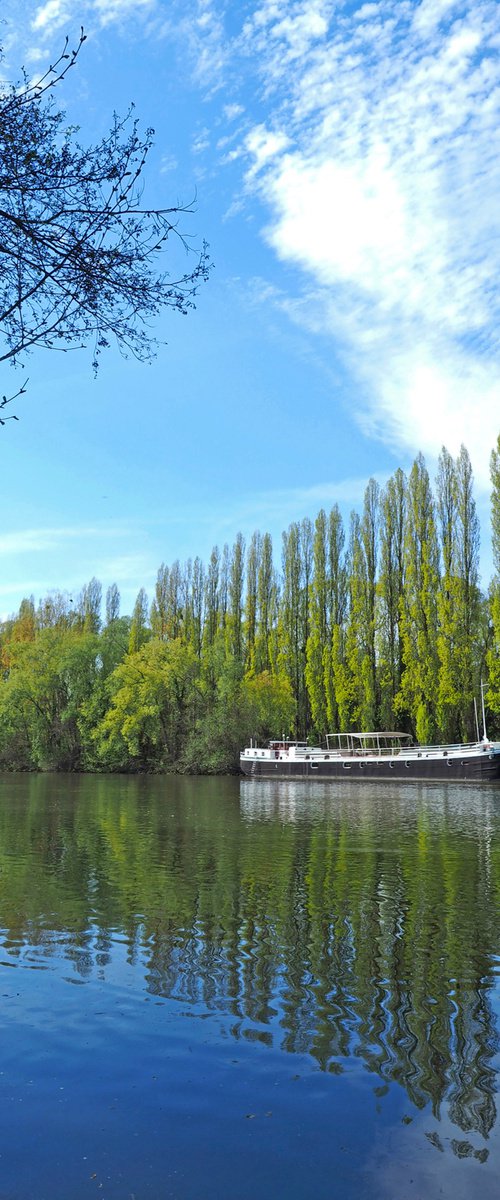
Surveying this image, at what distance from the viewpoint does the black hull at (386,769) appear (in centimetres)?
5047

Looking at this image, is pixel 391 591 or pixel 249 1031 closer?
pixel 249 1031

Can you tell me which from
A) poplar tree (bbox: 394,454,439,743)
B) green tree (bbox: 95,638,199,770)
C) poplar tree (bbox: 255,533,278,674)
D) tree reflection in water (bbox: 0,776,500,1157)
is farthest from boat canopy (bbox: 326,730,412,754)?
tree reflection in water (bbox: 0,776,500,1157)

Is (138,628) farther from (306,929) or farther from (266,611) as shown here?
(306,929)

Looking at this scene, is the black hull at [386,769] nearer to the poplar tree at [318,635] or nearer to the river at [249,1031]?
the poplar tree at [318,635]

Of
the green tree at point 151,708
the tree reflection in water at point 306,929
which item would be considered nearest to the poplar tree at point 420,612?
the green tree at point 151,708

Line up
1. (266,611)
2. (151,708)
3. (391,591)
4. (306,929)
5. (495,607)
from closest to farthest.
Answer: (306,929)
(495,607)
(391,591)
(151,708)
(266,611)

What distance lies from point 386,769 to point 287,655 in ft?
62.0

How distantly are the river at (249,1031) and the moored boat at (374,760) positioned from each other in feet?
114

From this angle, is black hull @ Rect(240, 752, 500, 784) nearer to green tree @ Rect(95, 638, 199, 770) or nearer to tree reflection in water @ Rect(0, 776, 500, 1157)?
green tree @ Rect(95, 638, 199, 770)

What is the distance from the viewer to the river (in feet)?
17.0

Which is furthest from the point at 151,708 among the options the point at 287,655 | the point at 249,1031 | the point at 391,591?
the point at 249,1031

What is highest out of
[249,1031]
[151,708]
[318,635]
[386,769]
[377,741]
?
[318,635]

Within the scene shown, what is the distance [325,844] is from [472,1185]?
54.2 ft

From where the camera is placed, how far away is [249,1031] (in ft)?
24.4
